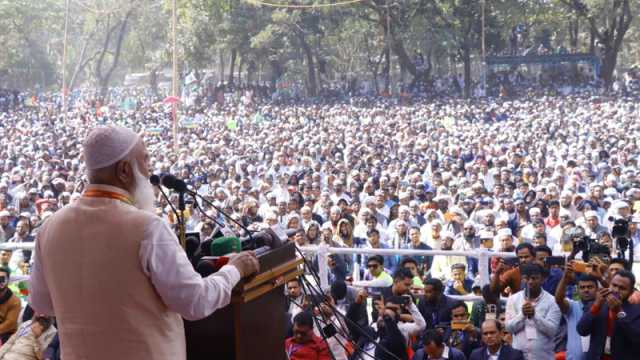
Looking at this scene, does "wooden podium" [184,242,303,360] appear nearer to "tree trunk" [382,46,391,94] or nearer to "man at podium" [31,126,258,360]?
"man at podium" [31,126,258,360]

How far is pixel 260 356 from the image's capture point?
8.77 ft

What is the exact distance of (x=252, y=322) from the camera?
8.62 ft

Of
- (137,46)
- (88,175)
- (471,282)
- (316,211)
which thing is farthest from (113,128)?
(137,46)

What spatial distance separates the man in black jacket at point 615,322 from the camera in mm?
4855

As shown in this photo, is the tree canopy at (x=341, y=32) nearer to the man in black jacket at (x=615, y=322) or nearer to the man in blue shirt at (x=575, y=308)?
the man in blue shirt at (x=575, y=308)

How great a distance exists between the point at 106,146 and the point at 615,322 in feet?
10.6

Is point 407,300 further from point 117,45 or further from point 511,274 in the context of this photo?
point 117,45

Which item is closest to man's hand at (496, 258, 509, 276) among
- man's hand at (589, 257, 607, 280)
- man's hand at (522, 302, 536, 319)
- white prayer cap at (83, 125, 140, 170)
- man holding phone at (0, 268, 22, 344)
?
man's hand at (522, 302, 536, 319)

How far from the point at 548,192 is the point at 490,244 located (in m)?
2.88

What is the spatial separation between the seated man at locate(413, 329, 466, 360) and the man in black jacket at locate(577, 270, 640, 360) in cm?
76

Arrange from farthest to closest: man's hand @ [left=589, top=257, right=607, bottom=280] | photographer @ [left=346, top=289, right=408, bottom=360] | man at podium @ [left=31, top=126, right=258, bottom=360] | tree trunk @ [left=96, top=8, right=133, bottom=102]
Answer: tree trunk @ [left=96, top=8, right=133, bottom=102] < photographer @ [left=346, top=289, right=408, bottom=360] < man's hand @ [left=589, top=257, right=607, bottom=280] < man at podium @ [left=31, top=126, right=258, bottom=360]

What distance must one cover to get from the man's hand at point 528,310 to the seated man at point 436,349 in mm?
416

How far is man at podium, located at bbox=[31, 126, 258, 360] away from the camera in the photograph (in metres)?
2.39

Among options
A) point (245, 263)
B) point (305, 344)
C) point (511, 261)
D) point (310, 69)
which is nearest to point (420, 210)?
point (511, 261)
